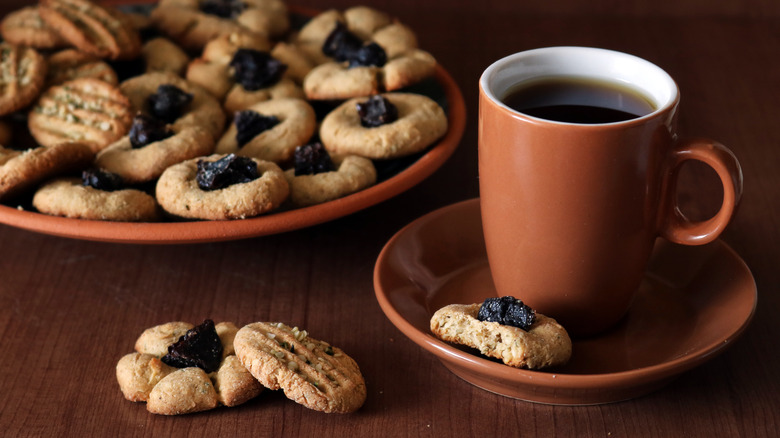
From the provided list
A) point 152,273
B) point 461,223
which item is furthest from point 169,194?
point 461,223

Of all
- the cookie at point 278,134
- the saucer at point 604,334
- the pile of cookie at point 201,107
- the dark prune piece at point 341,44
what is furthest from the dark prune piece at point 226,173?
the dark prune piece at point 341,44

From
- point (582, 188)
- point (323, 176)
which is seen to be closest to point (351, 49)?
point (323, 176)

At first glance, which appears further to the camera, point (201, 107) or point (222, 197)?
point (201, 107)

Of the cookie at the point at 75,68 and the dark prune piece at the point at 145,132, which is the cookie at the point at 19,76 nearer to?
the cookie at the point at 75,68

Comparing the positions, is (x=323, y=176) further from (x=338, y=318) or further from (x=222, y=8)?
(x=222, y=8)

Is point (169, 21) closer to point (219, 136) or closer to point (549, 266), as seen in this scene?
point (219, 136)

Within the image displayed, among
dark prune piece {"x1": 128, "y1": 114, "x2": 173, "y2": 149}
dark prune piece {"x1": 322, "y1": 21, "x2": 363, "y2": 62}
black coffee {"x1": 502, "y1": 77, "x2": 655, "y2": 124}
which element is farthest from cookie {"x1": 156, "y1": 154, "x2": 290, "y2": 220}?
dark prune piece {"x1": 322, "y1": 21, "x2": 363, "y2": 62}

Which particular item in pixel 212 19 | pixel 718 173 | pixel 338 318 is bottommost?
pixel 338 318
